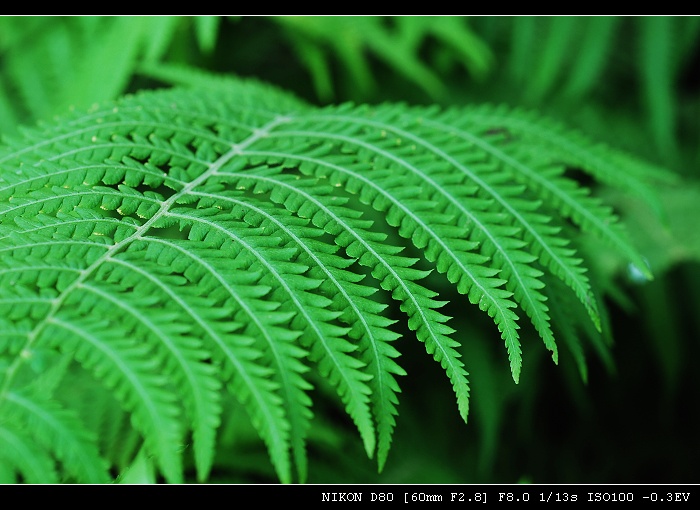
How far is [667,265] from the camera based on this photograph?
1.96m

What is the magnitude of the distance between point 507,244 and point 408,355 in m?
1.23

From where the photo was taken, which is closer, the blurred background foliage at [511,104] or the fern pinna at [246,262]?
the fern pinna at [246,262]

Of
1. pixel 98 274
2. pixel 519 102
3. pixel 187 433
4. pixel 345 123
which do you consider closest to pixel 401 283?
pixel 98 274

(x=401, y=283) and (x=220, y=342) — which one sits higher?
(x=401, y=283)

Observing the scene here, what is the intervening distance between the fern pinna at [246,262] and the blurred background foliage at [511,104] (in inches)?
26.8

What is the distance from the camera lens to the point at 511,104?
259 cm

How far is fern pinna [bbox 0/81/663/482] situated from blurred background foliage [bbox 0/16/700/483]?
681 millimetres

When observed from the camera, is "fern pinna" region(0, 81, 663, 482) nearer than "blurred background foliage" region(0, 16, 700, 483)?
Yes

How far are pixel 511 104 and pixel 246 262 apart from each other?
1.98 metres

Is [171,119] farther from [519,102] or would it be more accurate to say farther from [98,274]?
[519,102]

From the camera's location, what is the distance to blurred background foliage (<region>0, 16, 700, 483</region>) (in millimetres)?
1970

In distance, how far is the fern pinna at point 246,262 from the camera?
2.34ft

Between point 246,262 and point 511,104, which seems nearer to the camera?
point 246,262

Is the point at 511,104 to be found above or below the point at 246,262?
above
